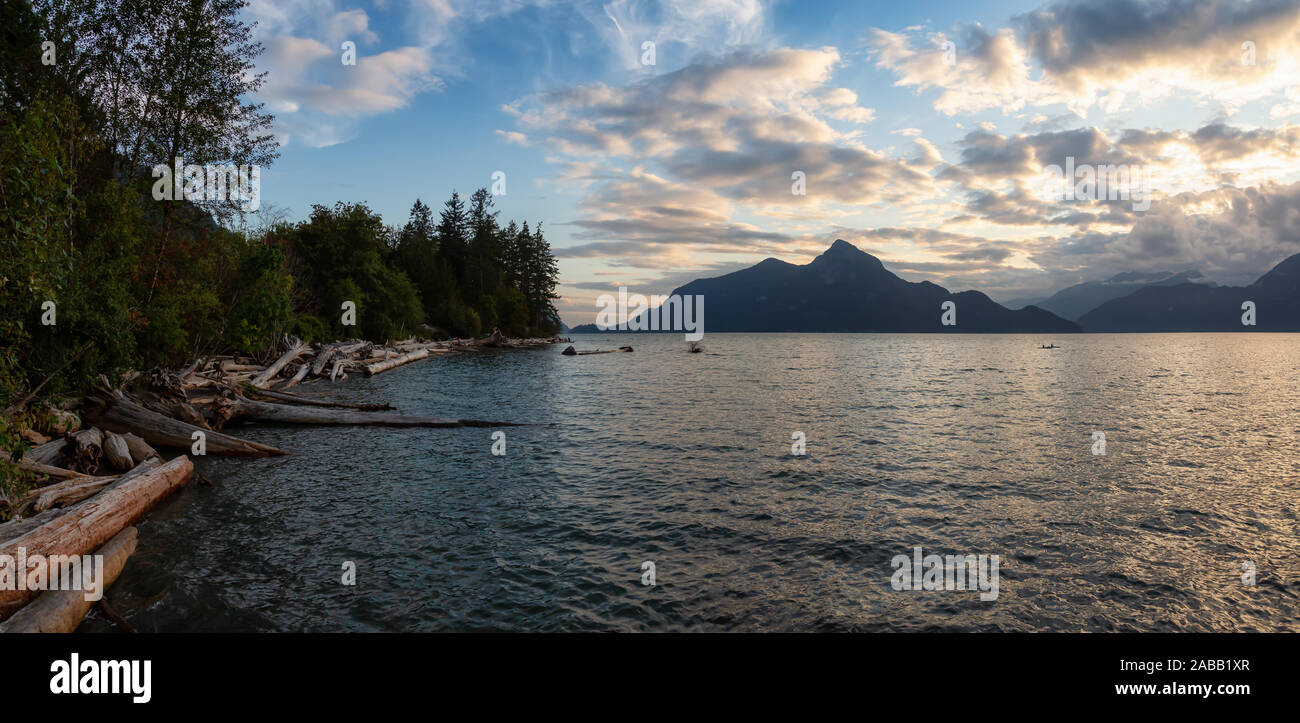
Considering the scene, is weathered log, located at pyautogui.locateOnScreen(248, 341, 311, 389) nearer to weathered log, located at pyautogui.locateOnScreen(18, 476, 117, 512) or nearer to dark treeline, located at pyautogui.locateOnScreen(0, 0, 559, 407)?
dark treeline, located at pyautogui.locateOnScreen(0, 0, 559, 407)

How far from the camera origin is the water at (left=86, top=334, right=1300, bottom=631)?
9305 millimetres

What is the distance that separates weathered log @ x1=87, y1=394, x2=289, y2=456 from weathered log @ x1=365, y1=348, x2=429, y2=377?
3168 cm

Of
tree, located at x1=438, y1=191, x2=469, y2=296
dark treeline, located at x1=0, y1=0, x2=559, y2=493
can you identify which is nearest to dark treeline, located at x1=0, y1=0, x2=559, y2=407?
dark treeline, located at x1=0, y1=0, x2=559, y2=493

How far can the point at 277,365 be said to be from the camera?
40.4m

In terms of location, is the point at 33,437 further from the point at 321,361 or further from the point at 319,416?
the point at 321,361

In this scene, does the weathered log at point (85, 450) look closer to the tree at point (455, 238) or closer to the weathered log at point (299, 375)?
the weathered log at point (299, 375)

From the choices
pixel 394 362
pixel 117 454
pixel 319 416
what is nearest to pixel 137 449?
pixel 117 454

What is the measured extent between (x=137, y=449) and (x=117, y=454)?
1166 mm

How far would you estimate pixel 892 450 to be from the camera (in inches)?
925

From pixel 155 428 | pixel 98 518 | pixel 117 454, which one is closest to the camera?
pixel 98 518

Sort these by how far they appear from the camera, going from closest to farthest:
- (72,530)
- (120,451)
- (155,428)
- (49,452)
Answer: (72,530) → (49,452) → (120,451) → (155,428)

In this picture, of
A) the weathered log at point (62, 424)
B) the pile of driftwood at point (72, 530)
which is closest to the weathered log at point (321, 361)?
the weathered log at point (62, 424)
